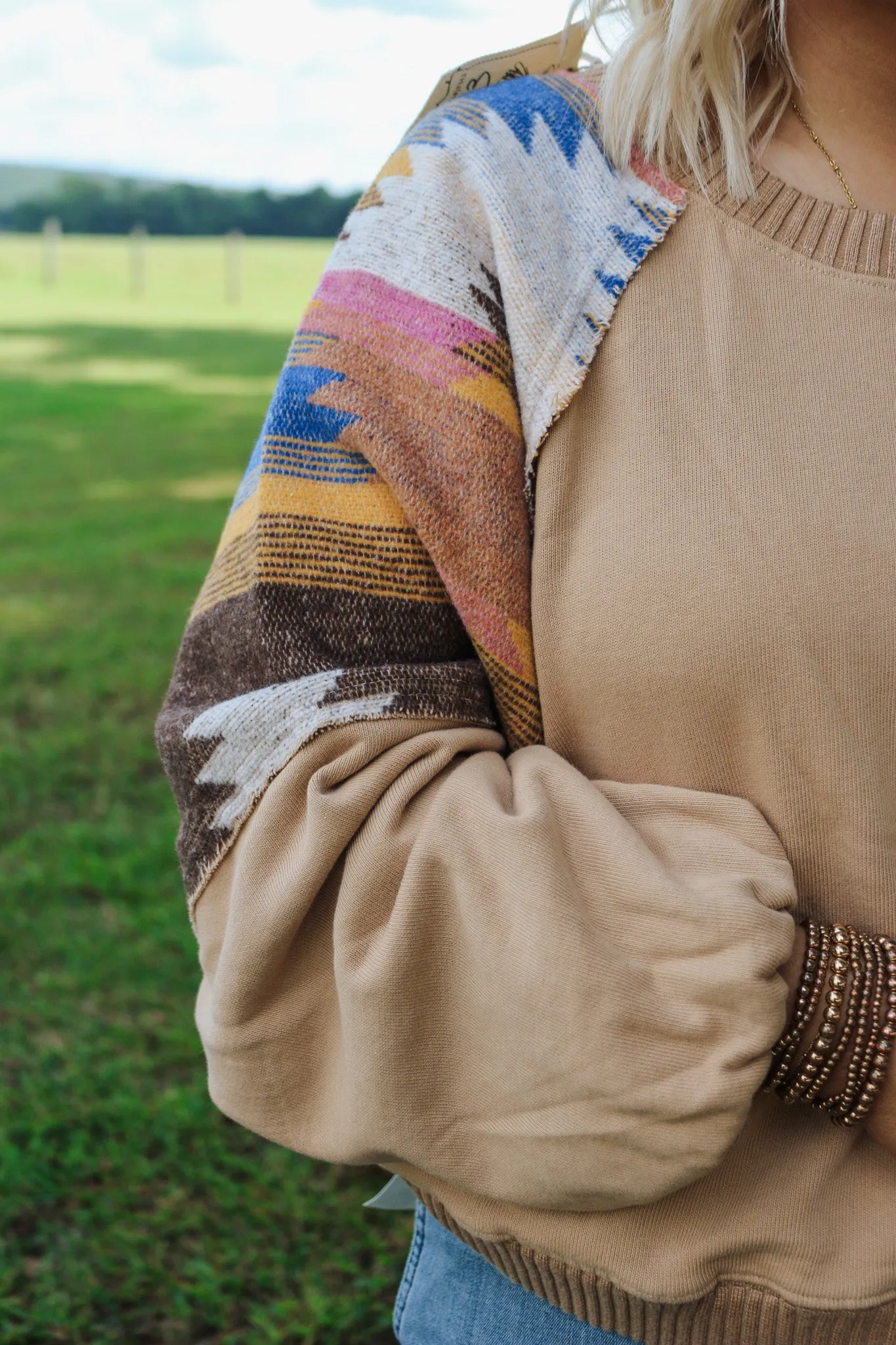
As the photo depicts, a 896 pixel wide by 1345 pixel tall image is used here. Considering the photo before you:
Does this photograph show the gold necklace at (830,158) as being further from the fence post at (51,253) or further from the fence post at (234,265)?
the fence post at (51,253)

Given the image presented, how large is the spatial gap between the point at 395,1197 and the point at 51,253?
30.9 meters

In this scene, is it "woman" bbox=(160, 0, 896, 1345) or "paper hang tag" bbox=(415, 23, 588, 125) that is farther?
"paper hang tag" bbox=(415, 23, 588, 125)

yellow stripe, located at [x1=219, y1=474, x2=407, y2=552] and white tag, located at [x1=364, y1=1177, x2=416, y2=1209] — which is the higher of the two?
yellow stripe, located at [x1=219, y1=474, x2=407, y2=552]

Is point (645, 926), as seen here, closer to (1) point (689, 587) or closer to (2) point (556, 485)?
(1) point (689, 587)

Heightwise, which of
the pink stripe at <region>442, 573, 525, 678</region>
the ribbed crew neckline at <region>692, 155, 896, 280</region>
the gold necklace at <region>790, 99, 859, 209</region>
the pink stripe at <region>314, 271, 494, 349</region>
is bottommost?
the pink stripe at <region>442, 573, 525, 678</region>

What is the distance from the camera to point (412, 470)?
1.09 meters

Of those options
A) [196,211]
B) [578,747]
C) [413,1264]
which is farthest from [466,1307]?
[196,211]

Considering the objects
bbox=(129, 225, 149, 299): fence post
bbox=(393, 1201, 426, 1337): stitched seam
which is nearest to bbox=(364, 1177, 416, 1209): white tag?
bbox=(393, 1201, 426, 1337): stitched seam

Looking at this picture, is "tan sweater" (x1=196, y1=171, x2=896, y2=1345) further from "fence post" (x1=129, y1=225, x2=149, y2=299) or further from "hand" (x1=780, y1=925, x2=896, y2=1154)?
"fence post" (x1=129, y1=225, x2=149, y2=299)

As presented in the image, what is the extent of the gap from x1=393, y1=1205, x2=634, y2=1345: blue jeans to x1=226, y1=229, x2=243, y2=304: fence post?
25715mm

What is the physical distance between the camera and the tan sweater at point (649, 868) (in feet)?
3.23

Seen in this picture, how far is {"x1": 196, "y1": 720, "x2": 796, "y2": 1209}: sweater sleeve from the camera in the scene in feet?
3.19

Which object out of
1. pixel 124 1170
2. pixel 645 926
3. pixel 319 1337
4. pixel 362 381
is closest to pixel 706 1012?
pixel 645 926

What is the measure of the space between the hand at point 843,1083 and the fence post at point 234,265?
25.9 m
